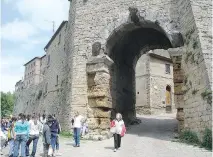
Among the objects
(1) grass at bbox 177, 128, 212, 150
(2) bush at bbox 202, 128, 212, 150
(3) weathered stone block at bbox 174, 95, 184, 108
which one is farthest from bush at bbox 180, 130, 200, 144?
(3) weathered stone block at bbox 174, 95, 184, 108

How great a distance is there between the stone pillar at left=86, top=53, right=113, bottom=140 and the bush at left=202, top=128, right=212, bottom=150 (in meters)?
3.91

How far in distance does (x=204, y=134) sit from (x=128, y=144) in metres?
2.46

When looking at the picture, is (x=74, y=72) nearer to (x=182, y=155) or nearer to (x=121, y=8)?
(x=121, y=8)

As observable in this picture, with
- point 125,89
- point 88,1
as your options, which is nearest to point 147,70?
point 125,89

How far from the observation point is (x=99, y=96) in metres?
11.5

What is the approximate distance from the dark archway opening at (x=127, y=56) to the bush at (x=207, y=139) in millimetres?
4873

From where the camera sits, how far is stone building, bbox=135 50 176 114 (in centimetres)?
2666

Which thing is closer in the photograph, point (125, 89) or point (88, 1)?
point (88, 1)

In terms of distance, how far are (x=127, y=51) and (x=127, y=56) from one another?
405 mm

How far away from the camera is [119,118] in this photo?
9008 millimetres

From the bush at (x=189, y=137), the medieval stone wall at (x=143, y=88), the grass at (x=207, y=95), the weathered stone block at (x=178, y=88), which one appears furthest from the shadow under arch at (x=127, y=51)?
the medieval stone wall at (x=143, y=88)

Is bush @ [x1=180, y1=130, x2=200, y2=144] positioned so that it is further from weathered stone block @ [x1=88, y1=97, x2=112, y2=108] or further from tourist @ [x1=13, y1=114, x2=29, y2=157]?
tourist @ [x1=13, y1=114, x2=29, y2=157]

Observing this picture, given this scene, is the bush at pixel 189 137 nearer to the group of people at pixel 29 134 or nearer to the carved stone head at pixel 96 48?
the group of people at pixel 29 134

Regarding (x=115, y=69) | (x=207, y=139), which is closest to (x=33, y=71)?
(x=115, y=69)
